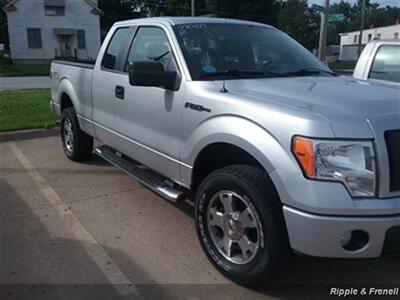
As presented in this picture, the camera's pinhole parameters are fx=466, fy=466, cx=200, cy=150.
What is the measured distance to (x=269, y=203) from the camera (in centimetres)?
300

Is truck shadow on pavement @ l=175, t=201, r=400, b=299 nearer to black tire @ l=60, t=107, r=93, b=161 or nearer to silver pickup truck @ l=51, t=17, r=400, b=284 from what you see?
silver pickup truck @ l=51, t=17, r=400, b=284

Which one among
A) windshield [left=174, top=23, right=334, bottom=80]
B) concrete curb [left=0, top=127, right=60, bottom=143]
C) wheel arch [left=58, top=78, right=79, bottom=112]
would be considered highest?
windshield [left=174, top=23, right=334, bottom=80]

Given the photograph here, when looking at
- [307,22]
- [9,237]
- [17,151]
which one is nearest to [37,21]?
[307,22]

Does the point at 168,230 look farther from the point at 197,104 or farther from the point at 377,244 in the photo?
the point at 377,244

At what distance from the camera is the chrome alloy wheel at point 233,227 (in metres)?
3.22

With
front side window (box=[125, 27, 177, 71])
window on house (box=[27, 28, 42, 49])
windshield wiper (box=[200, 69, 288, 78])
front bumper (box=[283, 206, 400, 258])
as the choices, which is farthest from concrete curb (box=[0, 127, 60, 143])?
window on house (box=[27, 28, 42, 49])

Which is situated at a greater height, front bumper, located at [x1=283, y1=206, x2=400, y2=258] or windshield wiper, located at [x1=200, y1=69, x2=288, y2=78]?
windshield wiper, located at [x1=200, y1=69, x2=288, y2=78]

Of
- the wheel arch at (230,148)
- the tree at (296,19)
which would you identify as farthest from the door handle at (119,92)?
the tree at (296,19)

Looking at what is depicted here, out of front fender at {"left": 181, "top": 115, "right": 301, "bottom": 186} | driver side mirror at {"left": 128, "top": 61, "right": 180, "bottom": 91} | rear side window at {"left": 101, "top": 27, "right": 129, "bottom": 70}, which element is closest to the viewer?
front fender at {"left": 181, "top": 115, "right": 301, "bottom": 186}

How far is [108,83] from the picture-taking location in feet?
16.7

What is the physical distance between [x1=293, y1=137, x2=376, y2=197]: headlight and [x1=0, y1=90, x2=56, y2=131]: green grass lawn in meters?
7.06

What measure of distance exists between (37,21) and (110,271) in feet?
152

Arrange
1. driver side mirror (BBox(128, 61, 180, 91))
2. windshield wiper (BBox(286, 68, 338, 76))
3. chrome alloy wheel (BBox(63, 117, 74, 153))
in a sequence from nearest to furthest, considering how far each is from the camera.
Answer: driver side mirror (BBox(128, 61, 180, 91)), windshield wiper (BBox(286, 68, 338, 76)), chrome alloy wheel (BBox(63, 117, 74, 153))

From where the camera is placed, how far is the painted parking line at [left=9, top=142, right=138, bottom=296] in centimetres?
340
